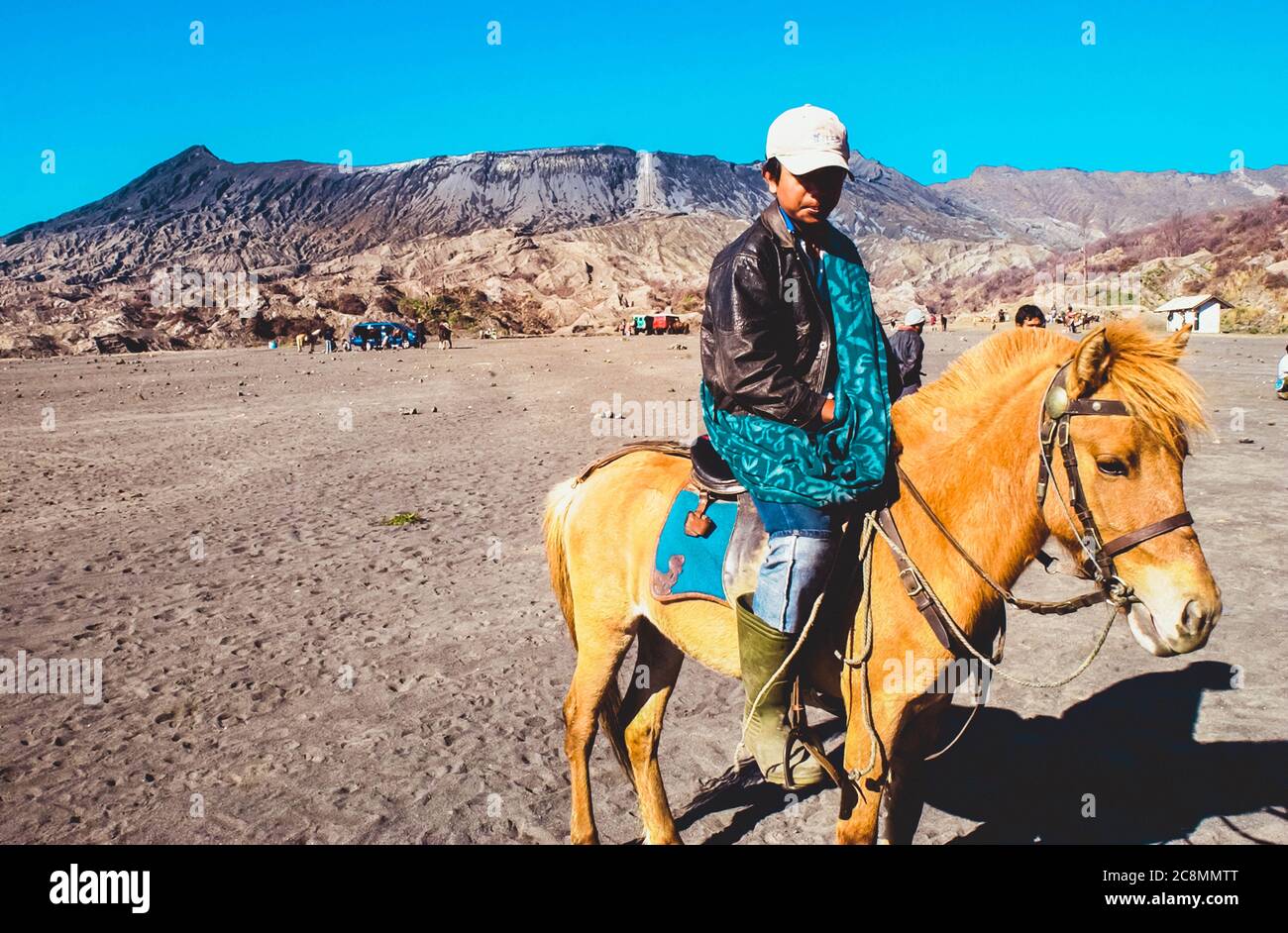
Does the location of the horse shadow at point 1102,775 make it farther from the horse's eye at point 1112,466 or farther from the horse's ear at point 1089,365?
the horse's ear at point 1089,365

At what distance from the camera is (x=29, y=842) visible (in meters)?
4.54

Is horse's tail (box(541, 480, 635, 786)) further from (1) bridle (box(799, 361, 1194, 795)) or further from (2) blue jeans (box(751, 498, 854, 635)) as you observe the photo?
(2) blue jeans (box(751, 498, 854, 635))

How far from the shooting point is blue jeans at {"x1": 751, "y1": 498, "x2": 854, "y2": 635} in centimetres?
337

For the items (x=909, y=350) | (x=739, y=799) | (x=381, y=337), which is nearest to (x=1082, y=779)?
(x=739, y=799)

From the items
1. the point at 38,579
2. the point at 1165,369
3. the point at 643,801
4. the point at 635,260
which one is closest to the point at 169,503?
the point at 38,579

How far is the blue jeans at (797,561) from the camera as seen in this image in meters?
3.37

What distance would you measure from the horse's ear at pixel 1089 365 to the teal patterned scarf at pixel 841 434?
72 cm

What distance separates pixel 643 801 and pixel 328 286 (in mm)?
117179

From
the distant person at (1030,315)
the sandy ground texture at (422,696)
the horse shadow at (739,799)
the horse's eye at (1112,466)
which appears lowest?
the horse shadow at (739,799)

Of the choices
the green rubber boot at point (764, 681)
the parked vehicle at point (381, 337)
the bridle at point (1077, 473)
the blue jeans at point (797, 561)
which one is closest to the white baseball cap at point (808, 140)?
the bridle at point (1077, 473)

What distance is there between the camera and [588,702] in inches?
178

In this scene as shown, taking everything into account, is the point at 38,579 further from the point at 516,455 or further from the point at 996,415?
the point at 996,415

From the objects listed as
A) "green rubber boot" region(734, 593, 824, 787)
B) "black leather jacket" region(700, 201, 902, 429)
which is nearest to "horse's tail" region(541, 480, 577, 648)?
"green rubber boot" region(734, 593, 824, 787)

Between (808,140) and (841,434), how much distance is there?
47.5 inches
